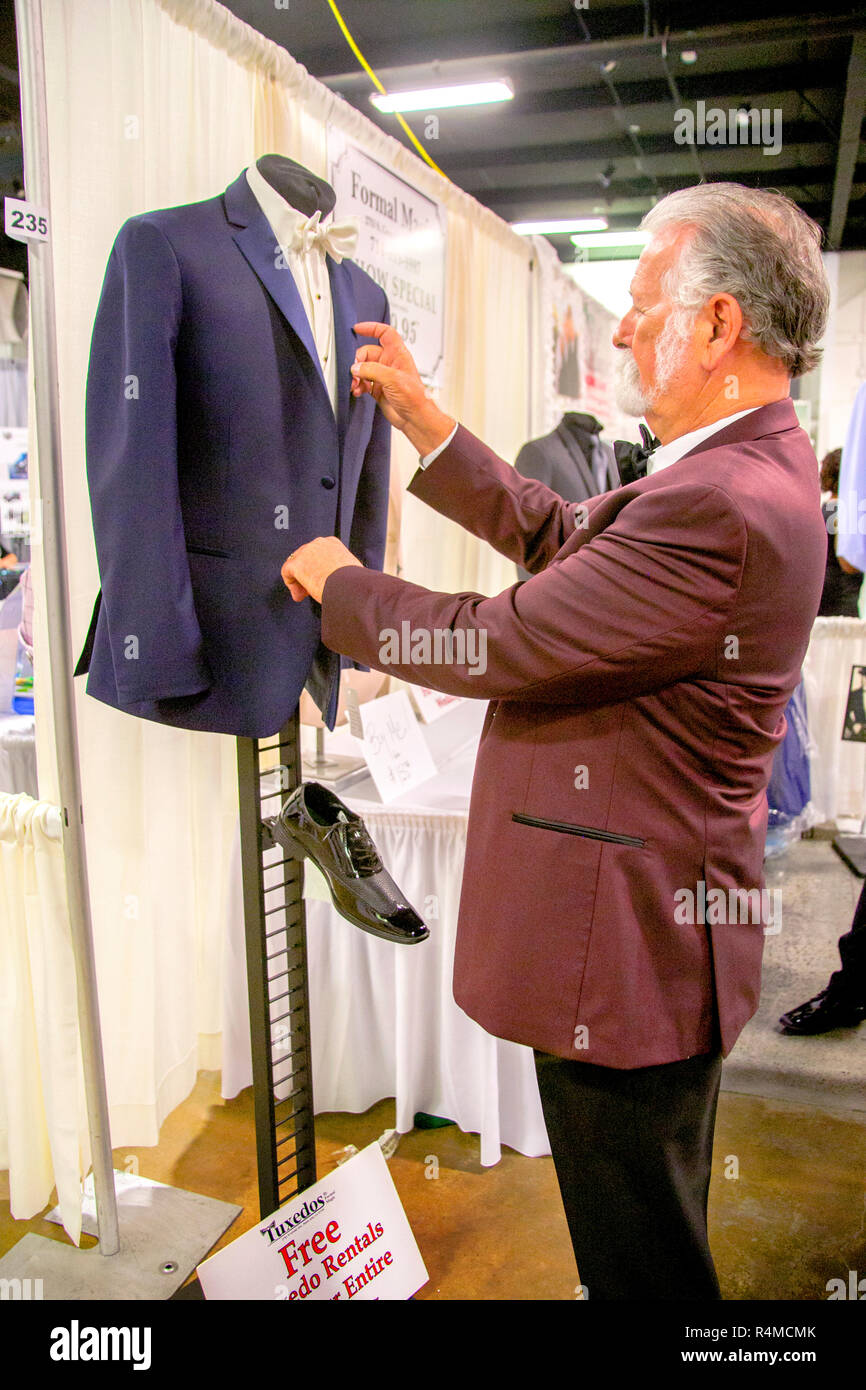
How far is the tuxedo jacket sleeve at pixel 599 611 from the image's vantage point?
1.08 m

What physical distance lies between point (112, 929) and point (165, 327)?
1.32 m

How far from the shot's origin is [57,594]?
1521mm

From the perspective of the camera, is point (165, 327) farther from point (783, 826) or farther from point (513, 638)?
point (783, 826)

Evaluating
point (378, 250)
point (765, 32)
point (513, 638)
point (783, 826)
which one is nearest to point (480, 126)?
point (765, 32)

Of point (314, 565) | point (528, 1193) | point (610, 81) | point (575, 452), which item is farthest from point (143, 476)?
point (610, 81)

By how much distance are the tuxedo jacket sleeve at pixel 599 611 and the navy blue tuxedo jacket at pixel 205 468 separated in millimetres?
177

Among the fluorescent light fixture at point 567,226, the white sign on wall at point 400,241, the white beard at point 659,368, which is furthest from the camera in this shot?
the fluorescent light fixture at point 567,226

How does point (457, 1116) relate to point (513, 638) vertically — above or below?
below

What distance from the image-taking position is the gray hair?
1152mm

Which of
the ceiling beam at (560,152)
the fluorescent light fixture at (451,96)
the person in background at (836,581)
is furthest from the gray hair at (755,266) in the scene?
the ceiling beam at (560,152)

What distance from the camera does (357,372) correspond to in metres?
1.42

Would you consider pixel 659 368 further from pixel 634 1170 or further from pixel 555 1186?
pixel 555 1186

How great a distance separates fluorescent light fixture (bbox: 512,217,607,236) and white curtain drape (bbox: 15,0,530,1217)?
6107mm
